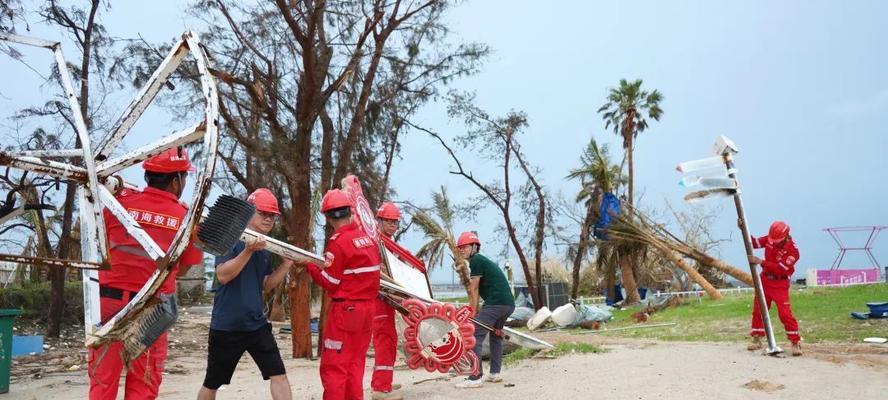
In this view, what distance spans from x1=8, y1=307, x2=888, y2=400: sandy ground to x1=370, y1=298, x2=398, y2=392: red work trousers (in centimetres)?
59

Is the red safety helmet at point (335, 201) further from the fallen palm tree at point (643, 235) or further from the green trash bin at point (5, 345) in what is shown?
the fallen palm tree at point (643, 235)

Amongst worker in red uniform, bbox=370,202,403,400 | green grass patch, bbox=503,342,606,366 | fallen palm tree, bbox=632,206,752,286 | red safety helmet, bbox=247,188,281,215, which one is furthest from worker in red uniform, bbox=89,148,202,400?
fallen palm tree, bbox=632,206,752,286

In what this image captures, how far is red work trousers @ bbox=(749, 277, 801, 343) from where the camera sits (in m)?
→ 10.0

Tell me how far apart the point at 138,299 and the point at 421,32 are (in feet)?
48.1

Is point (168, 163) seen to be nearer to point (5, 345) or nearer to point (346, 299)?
point (346, 299)

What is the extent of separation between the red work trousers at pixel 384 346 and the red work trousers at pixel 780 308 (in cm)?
572

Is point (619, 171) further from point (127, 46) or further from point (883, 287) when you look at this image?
point (127, 46)

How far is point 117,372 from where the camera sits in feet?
13.8

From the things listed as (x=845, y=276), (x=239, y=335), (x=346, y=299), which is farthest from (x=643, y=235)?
(x=239, y=335)

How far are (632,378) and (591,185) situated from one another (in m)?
26.3

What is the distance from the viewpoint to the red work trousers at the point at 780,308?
10000 mm

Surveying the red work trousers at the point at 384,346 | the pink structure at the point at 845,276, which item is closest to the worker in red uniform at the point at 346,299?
the red work trousers at the point at 384,346

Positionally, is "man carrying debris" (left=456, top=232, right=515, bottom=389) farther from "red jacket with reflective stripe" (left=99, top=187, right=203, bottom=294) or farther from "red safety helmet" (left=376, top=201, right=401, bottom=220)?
"red jacket with reflective stripe" (left=99, top=187, right=203, bottom=294)

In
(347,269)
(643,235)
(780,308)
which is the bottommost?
(780,308)
